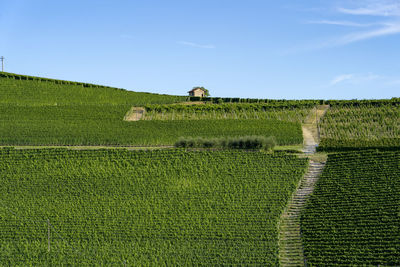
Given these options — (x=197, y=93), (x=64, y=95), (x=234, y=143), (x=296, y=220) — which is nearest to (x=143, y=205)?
(x=296, y=220)

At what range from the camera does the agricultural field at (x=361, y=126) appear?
6806 cm

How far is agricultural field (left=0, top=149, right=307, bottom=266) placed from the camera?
4828 centimetres

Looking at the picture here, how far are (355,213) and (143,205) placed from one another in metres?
17.0

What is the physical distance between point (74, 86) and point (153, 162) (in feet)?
123

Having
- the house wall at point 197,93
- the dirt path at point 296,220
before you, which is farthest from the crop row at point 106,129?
the house wall at point 197,93

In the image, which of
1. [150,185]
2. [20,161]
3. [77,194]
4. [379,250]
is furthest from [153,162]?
[379,250]

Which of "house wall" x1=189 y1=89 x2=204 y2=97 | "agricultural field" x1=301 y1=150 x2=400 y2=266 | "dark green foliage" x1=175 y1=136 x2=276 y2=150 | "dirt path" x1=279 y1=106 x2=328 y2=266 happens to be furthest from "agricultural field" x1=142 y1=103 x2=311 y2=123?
"agricultural field" x1=301 y1=150 x2=400 y2=266

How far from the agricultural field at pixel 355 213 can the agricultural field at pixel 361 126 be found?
330 inches

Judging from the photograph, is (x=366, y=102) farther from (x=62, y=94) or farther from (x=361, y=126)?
(x=62, y=94)

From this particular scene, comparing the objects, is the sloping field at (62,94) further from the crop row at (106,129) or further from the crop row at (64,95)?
the crop row at (106,129)

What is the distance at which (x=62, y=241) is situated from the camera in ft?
165

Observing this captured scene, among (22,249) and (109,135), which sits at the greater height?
(109,135)

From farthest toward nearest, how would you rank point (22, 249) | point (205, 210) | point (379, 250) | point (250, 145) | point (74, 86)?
point (74, 86)
point (250, 145)
point (205, 210)
point (22, 249)
point (379, 250)

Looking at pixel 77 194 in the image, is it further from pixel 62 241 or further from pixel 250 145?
pixel 250 145
